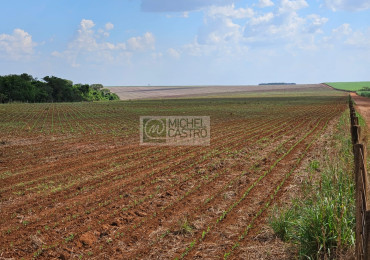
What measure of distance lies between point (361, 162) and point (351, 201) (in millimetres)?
1740

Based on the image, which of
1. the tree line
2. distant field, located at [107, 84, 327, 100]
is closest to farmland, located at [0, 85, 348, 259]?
the tree line

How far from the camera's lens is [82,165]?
1136 centimetres

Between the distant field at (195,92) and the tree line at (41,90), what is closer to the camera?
the tree line at (41,90)

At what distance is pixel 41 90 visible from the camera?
83188mm

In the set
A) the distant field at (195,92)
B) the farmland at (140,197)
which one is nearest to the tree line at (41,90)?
the distant field at (195,92)

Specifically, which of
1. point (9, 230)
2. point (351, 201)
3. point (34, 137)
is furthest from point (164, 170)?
point (34, 137)

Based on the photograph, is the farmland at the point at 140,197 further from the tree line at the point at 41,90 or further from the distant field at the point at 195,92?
the distant field at the point at 195,92

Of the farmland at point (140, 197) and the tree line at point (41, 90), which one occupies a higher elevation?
the tree line at point (41, 90)

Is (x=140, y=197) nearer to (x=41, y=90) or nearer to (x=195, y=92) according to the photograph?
(x=41, y=90)

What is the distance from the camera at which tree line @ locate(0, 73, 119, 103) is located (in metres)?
75.5

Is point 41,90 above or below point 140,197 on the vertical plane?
above

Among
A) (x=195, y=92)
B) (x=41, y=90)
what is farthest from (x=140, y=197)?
(x=195, y=92)


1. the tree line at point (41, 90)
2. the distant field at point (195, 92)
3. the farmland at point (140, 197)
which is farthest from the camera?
the distant field at point (195, 92)

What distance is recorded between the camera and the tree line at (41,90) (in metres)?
75.5
